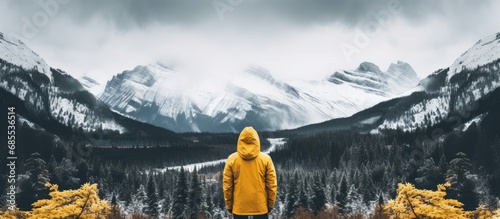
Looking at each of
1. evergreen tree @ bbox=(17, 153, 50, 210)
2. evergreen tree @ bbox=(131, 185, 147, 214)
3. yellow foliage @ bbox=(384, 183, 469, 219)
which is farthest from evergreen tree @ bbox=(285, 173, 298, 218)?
yellow foliage @ bbox=(384, 183, 469, 219)

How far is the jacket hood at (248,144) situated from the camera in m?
14.0

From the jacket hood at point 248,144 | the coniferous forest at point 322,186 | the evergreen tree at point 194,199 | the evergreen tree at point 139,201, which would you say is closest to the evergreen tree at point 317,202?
the coniferous forest at point 322,186

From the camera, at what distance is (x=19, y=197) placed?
155 m

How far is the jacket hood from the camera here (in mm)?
14016

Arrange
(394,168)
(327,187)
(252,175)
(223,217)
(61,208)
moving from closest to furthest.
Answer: (252,175), (61,208), (223,217), (327,187), (394,168)

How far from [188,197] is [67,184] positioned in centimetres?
9629

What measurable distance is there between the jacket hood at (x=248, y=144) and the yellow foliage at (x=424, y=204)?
15157 millimetres

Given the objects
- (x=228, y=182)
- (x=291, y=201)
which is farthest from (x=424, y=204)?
(x=291, y=201)

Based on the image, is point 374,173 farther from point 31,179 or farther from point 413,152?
point 31,179

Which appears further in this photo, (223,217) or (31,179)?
(31,179)

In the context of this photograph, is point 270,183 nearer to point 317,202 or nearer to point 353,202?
point 317,202

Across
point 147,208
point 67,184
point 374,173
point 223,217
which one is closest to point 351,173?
point 374,173

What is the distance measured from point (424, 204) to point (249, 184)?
15524 millimetres

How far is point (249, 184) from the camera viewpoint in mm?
14672
